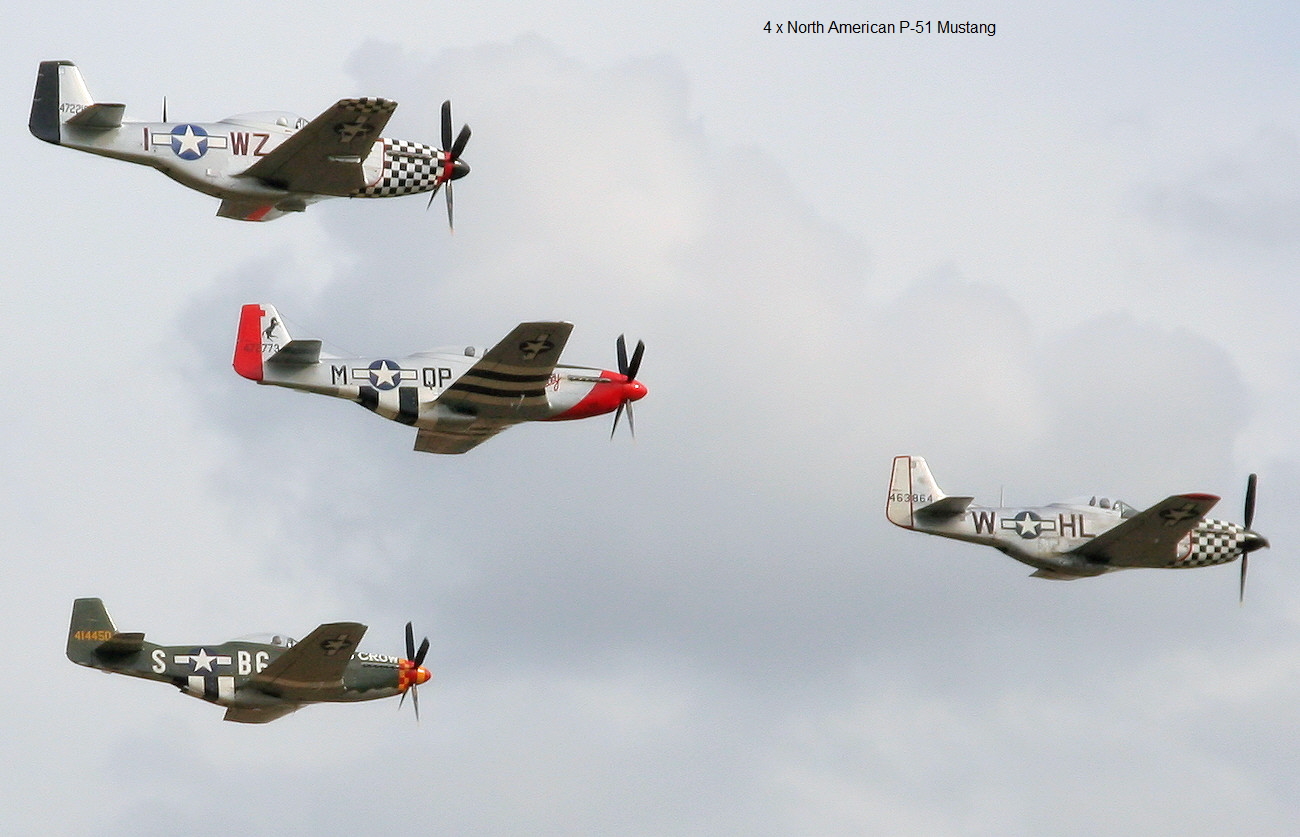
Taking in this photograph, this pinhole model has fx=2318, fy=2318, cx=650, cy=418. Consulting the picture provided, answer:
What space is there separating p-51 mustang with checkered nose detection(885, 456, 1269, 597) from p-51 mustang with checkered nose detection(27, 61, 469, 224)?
52.1 feet

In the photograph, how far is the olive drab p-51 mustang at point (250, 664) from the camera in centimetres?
5978

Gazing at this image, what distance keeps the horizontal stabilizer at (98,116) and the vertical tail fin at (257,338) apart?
577cm

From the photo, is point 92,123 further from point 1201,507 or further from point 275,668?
point 1201,507

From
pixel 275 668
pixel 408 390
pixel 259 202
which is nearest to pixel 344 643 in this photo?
pixel 275 668

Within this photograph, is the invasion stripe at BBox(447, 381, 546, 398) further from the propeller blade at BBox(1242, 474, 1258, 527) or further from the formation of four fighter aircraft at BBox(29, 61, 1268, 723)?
the propeller blade at BBox(1242, 474, 1258, 527)

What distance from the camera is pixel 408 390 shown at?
57562 millimetres

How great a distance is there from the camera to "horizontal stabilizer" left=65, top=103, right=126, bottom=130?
185 ft

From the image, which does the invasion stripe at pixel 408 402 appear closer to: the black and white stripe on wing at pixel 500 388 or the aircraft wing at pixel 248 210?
the black and white stripe on wing at pixel 500 388

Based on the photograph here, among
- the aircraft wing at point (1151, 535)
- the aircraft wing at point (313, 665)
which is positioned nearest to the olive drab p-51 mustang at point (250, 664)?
the aircraft wing at point (313, 665)

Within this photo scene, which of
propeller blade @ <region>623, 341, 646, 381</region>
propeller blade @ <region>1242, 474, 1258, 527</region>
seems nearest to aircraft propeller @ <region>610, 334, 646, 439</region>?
propeller blade @ <region>623, 341, 646, 381</region>

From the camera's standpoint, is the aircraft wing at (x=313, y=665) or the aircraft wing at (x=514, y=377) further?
the aircraft wing at (x=313, y=665)

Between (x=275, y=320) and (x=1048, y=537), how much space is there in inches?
819

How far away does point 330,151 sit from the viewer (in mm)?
56562

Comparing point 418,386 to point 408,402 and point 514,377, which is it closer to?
point 408,402
